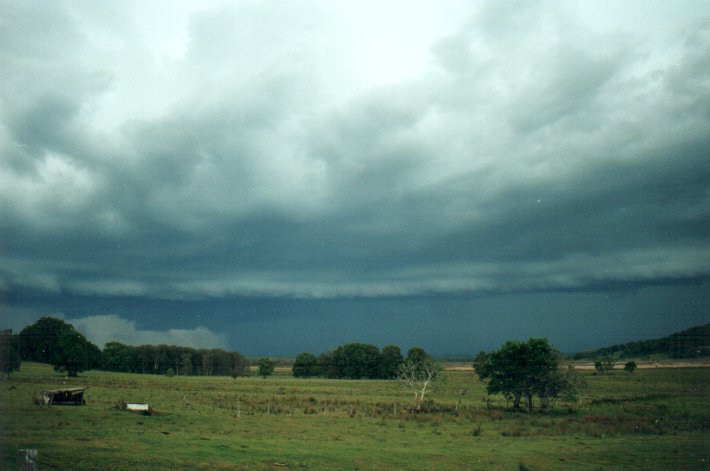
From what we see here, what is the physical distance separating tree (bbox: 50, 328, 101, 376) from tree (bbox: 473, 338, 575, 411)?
73586 mm

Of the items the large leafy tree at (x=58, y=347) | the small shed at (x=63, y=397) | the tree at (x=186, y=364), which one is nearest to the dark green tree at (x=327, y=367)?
the tree at (x=186, y=364)

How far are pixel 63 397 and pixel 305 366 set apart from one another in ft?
375

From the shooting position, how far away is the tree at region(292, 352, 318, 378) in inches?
5955

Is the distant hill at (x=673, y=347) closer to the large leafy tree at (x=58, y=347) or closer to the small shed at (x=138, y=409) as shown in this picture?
the small shed at (x=138, y=409)

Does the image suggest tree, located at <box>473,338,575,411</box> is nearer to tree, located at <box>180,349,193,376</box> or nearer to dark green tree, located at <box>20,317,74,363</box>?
dark green tree, located at <box>20,317,74,363</box>

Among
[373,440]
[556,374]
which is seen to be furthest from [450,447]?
[556,374]

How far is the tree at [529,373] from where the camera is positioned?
6247 cm

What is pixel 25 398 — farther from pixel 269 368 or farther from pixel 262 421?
pixel 269 368

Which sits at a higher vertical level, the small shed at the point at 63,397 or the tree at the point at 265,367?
the small shed at the point at 63,397

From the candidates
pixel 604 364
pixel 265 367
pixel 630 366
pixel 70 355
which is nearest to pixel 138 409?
pixel 70 355

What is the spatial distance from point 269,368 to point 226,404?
314ft

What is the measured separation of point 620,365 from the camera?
164 m

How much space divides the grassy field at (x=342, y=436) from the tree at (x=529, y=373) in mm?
3303

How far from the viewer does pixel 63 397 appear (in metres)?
43.7
